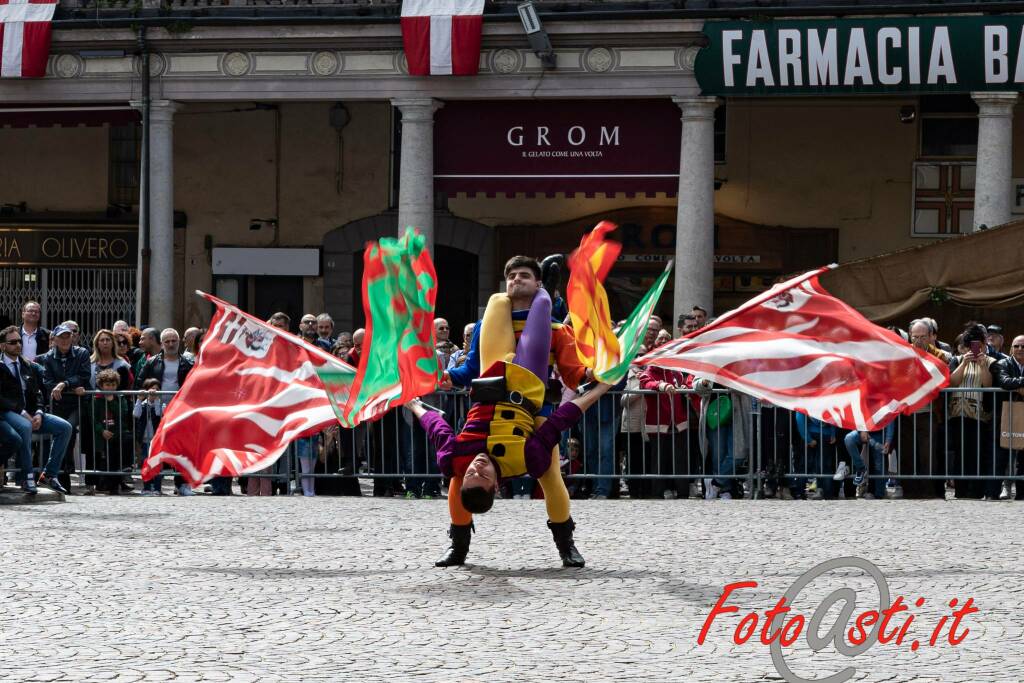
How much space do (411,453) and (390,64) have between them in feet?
34.8

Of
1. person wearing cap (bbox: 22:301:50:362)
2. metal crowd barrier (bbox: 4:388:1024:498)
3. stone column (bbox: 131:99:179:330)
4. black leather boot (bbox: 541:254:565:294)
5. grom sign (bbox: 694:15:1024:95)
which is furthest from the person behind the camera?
stone column (bbox: 131:99:179:330)

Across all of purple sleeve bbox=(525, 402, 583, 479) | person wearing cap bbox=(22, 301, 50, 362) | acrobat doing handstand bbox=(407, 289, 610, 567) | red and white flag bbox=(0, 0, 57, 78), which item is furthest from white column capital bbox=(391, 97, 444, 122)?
purple sleeve bbox=(525, 402, 583, 479)

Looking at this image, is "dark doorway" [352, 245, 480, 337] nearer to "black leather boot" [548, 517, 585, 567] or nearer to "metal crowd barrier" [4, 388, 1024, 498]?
"metal crowd barrier" [4, 388, 1024, 498]

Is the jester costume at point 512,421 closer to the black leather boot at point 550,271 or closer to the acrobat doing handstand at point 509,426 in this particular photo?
the acrobat doing handstand at point 509,426

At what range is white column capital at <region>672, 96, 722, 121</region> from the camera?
80.2 ft

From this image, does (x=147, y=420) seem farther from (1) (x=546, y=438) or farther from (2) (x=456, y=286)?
(2) (x=456, y=286)

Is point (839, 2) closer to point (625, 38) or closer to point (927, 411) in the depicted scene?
point (625, 38)

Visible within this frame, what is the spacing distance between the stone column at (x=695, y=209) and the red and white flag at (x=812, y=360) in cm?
1327

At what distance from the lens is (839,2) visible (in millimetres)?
23641

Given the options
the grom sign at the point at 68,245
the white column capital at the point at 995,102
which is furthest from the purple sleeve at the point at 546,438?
the grom sign at the point at 68,245

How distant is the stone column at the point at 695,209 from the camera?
80.3ft

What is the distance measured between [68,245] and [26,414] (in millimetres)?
14990

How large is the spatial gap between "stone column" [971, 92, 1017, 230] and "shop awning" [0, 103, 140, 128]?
39.7 ft

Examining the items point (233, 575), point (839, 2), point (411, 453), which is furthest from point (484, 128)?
point (233, 575)
